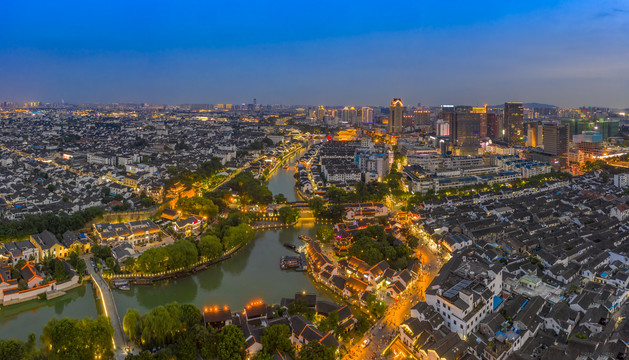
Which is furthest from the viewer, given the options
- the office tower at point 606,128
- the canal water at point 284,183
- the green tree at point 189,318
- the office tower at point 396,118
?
the office tower at point 396,118

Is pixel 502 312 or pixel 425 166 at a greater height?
pixel 425 166

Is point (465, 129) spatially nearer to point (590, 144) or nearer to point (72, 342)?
point (590, 144)

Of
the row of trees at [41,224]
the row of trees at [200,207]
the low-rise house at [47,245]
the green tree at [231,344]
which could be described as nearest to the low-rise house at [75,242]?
the low-rise house at [47,245]

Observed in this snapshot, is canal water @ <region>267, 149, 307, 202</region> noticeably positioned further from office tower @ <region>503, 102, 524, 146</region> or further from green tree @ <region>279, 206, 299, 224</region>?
office tower @ <region>503, 102, 524, 146</region>

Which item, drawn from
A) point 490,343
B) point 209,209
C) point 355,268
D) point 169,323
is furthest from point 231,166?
point 490,343

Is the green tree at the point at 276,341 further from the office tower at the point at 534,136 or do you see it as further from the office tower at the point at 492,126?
the office tower at the point at 492,126

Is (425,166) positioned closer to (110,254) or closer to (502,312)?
(502,312)

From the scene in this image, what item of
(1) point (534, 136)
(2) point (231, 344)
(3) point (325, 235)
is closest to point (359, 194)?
(3) point (325, 235)
